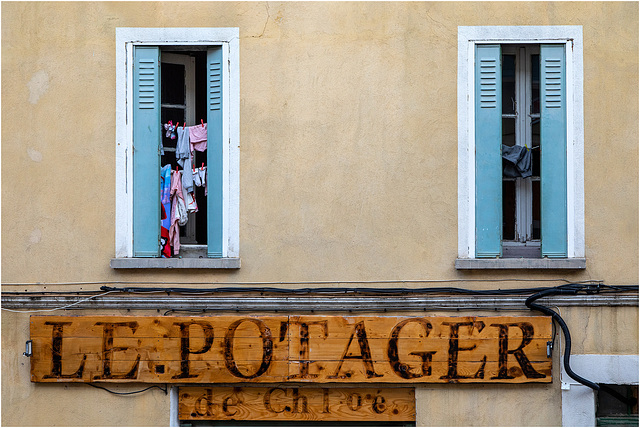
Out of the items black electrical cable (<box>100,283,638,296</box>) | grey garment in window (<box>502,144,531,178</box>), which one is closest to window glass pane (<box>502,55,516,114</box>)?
grey garment in window (<box>502,144,531,178</box>)

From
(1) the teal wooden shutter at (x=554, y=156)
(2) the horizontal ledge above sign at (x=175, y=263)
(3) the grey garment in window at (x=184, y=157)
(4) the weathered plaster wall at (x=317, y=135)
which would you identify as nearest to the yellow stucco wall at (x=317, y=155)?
(4) the weathered plaster wall at (x=317, y=135)

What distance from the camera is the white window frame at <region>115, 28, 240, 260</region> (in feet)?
23.4

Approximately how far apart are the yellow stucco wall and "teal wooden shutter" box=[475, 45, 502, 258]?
0.28 m

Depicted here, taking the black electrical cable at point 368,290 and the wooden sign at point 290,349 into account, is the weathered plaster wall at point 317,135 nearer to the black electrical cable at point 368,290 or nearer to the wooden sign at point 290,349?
the black electrical cable at point 368,290

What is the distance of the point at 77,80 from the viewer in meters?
7.22

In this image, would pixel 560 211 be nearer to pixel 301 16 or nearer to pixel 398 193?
pixel 398 193

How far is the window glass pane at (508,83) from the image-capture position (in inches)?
289

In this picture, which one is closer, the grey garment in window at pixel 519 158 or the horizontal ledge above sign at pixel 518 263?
the horizontal ledge above sign at pixel 518 263

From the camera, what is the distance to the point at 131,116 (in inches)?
284

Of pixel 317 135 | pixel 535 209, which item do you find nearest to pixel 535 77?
pixel 535 209

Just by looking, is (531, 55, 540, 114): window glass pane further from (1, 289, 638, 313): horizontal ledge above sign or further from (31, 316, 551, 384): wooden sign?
(31, 316, 551, 384): wooden sign

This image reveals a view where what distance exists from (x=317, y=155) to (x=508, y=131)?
2.06 m

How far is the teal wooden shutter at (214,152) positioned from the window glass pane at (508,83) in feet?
9.83

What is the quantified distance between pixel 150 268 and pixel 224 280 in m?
0.78
